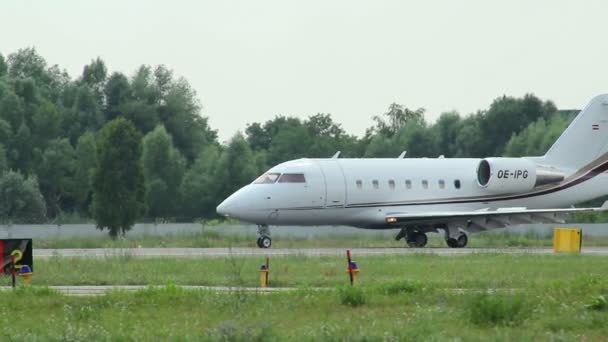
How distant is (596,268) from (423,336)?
1348 cm

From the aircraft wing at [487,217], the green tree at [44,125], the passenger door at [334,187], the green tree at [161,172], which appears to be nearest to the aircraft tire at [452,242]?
the aircraft wing at [487,217]

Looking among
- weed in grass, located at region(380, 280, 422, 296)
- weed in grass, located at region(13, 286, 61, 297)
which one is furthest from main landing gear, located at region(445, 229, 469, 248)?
weed in grass, located at region(13, 286, 61, 297)

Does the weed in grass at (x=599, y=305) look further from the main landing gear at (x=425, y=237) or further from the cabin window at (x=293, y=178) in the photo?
the main landing gear at (x=425, y=237)

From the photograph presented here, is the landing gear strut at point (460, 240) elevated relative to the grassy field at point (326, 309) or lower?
elevated

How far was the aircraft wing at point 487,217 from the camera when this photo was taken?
43250mm

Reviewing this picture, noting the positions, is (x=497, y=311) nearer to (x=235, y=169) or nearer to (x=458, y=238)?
(x=458, y=238)

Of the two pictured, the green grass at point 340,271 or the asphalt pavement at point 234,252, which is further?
the asphalt pavement at point 234,252

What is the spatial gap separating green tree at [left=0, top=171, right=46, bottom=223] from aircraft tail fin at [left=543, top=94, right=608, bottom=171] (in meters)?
29.3

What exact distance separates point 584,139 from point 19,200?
3079cm

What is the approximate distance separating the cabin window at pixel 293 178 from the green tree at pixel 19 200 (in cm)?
2616

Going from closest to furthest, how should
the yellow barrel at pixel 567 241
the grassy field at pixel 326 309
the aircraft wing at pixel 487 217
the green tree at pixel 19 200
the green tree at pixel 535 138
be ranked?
the grassy field at pixel 326 309, the yellow barrel at pixel 567 241, the aircraft wing at pixel 487 217, the green tree at pixel 19 200, the green tree at pixel 535 138

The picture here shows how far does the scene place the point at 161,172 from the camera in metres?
75.2

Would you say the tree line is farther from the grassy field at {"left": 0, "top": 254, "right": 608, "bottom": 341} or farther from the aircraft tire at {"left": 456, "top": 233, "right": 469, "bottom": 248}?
the grassy field at {"left": 0, "top": 254, "right": 608, "bottom": 341}

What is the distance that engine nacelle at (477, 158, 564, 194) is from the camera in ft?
150
